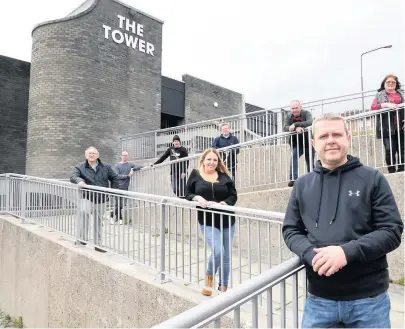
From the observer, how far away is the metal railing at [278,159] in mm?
4984

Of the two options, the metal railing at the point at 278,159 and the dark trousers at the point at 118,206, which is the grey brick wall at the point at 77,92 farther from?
the dark trousers at the point at 118,206

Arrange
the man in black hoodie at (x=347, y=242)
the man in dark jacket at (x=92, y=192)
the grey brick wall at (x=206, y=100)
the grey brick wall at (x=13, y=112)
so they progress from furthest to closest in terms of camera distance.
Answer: the grey brick wall at (x=206, y=100) → the grey brick wall at (x=13, y=112) → the man in dark jacket at (x=92, y=192) → the man in black hoodie at (x=347, y=242)

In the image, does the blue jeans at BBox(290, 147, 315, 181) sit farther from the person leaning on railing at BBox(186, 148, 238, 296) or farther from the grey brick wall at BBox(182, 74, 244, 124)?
the grey brick wall at BBox(182, 74, 244, 124)

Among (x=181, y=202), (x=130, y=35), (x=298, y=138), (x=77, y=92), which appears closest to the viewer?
(x=181, y=202)

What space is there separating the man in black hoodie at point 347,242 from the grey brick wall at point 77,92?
12.0 meters

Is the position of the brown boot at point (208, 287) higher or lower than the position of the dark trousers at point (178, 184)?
lower

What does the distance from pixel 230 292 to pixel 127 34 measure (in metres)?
15.1

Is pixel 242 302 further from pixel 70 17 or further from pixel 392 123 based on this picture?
pixel 70 17

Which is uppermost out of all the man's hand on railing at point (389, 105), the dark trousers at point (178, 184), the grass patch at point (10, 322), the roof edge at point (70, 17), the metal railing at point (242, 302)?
the roof edge at point (70, 17)

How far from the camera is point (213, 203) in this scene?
11.1 ft

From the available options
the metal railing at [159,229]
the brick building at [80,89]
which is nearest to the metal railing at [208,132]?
the brick building at [80,89]

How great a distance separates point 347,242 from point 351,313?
13.8 inches

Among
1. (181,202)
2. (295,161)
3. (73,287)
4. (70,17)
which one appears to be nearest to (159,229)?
(181,202)

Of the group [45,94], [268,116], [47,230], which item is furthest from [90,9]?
[47,230]
